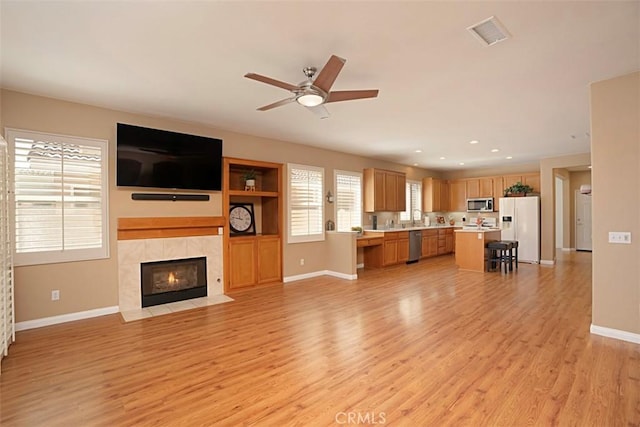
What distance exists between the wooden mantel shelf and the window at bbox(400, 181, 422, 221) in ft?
19.3

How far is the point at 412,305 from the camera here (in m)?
4.51

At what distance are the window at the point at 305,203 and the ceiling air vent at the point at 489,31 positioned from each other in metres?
4.18

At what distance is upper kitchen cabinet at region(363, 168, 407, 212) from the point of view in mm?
7750

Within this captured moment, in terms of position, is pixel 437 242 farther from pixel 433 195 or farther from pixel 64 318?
pixel 64 318

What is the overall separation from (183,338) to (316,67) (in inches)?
124

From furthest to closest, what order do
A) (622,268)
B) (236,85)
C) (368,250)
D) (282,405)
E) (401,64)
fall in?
(368,250)
(236,85)
(622,268)
(401,64)
(282,405)

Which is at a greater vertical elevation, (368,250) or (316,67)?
(316,67)

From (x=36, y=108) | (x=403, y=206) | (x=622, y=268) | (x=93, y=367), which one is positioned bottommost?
(x=93, y=367)

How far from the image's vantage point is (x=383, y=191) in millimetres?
8008

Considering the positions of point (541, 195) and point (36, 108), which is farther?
point (541, 195)

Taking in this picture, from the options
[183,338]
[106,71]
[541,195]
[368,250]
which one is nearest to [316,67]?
[106,71]

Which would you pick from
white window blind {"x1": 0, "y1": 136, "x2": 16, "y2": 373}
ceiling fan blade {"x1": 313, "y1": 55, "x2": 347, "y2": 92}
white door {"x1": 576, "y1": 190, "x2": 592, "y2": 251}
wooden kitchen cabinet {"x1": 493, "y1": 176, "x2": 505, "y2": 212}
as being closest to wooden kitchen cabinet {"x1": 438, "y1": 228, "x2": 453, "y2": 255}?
wooden kitchen cabinet {"x1": 493, "y1": 176, "x2": 505, "y2": 212}

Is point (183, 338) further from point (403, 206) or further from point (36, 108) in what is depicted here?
point (403, 206)

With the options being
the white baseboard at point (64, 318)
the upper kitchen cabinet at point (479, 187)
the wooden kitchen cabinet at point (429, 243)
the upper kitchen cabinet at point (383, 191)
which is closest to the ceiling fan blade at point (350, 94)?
the white baseboard at point (64, 318)
